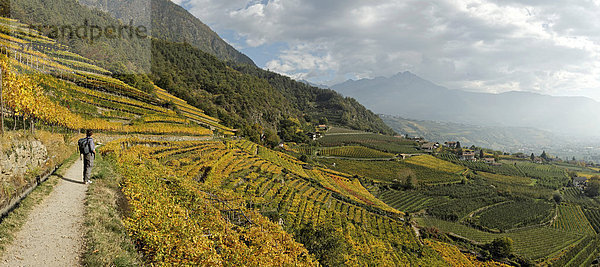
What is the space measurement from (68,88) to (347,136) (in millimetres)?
125698

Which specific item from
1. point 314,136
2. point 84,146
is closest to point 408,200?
point 314,136

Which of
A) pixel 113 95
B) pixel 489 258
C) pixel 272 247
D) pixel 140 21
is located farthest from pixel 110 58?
pixel 489 258

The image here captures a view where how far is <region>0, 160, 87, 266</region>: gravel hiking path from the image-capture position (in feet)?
20.7

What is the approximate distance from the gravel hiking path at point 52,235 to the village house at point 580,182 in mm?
168904

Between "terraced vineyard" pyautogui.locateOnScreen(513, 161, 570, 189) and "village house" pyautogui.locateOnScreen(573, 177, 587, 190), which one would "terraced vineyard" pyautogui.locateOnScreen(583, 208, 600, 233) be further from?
"village house" pyautogui.locateOnScreen(573, 177, 587, 190)

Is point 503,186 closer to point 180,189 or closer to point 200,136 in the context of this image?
point 200,136

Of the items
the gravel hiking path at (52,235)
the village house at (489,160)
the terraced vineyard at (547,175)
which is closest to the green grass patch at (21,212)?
the gravel hiking path at (52,235)

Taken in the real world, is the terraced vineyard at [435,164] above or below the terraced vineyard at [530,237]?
above

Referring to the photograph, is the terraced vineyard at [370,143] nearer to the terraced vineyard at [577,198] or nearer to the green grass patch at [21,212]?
the terraced vineyard at [577,198]

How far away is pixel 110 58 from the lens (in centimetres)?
8094

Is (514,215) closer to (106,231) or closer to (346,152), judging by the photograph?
(346,152)

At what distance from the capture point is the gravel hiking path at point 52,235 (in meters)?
6.30

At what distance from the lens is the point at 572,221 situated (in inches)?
2965

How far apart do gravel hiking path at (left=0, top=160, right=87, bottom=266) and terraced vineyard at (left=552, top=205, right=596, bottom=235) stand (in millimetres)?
102447
